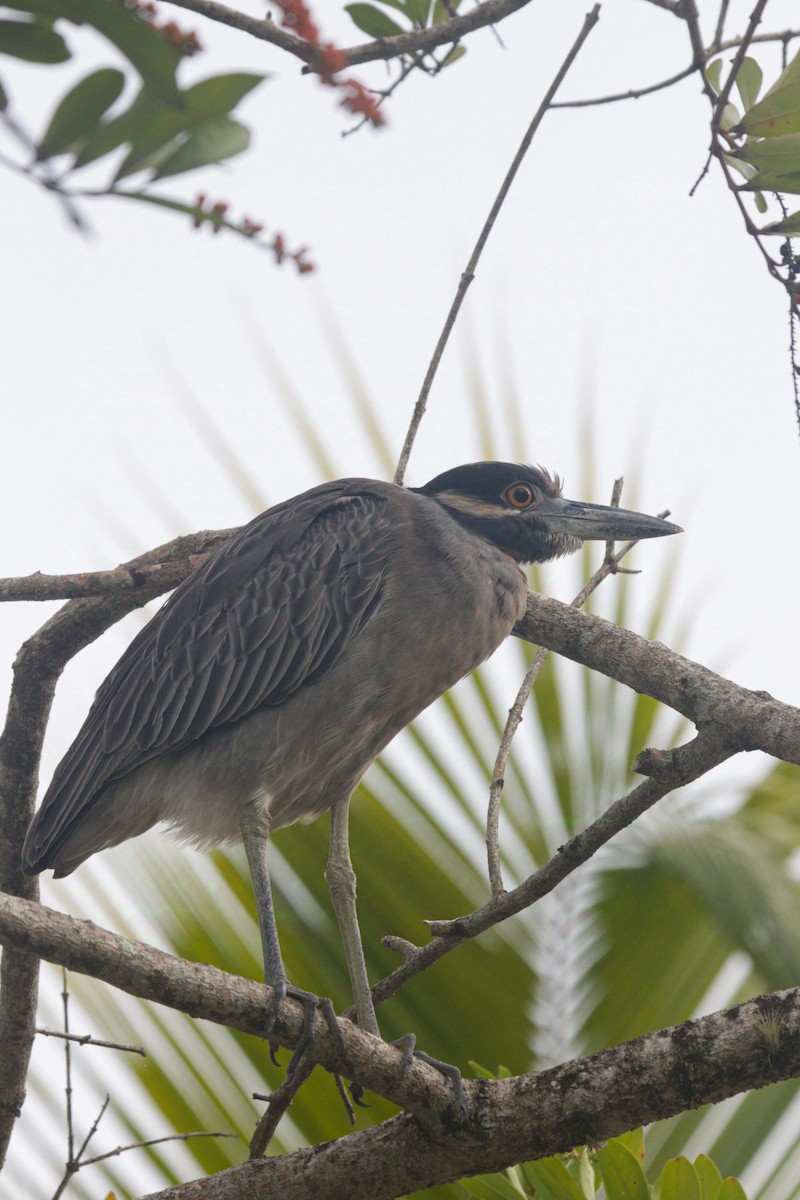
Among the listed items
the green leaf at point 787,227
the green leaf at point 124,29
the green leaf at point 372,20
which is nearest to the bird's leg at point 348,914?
the green leaf at point 787,227

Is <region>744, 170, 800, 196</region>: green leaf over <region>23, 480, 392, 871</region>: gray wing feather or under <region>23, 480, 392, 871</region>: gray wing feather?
under

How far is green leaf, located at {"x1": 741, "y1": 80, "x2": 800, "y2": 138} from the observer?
2.40 m

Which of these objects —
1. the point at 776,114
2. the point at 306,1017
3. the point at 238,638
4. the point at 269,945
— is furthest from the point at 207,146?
the point at 238,638

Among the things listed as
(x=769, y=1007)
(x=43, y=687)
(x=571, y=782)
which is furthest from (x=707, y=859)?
(x=43, y=687)

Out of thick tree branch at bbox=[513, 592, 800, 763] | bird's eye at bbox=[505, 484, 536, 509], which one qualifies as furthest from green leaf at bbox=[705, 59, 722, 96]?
bird's eye at bbox=[505, 484, 536, 509]

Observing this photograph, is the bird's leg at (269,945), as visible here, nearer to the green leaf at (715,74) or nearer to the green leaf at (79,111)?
the green leaf at (79,111)

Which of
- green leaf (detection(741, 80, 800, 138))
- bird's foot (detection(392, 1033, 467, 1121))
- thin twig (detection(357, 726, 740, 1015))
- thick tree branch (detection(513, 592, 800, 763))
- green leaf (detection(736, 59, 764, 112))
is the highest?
green leaf (detection(736, 59, 764, 112))

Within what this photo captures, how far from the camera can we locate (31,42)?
4.12 feet

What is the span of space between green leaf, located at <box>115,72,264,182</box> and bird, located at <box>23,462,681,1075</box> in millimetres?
2408

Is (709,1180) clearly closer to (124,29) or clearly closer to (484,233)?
(484,233)

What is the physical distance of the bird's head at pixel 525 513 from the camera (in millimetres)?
4203

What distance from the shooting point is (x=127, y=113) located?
1.36 metres

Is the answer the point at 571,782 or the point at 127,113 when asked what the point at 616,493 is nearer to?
the point at 571,782

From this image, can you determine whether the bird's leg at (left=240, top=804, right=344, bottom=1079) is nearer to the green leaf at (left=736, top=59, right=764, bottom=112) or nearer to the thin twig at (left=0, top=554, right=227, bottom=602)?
the thin twig at (left=0, top=554, right=227, bottom=602)
